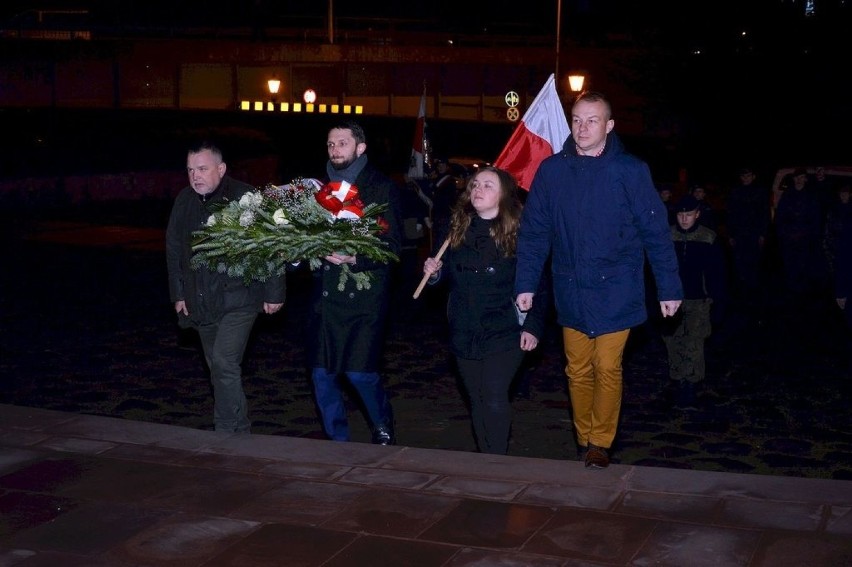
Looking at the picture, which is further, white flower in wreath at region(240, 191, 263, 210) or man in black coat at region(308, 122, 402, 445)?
man in black coat at region(308, 122, 402, 445)

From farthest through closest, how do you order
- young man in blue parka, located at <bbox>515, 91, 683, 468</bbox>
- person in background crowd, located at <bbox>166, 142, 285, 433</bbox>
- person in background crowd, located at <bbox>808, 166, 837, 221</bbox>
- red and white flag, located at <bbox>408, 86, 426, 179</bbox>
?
person in background crowd, located at <bbox>808, 166, 837, 221</bbox>
red and white flag, located at <bbox>408, 86, 426, 179</bbox>
person in background crowd, located at <bbox>166, 142, 285, 433</bbox>
young man in blue parka, located at <bbox>515, 91, 683, 468</bbox>

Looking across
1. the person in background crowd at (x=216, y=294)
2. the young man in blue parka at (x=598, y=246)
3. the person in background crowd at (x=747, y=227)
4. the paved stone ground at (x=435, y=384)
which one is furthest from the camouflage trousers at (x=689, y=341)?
the person in background crowd at (x=747, y=227)

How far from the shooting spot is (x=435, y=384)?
10.5 m

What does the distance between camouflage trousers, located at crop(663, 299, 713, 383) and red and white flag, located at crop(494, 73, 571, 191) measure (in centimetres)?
227

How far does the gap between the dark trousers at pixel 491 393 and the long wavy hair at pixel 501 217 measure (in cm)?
61

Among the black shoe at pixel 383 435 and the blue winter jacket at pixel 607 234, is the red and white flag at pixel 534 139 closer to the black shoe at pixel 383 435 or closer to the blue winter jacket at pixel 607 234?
the blue winter jacket at pixel 607 234

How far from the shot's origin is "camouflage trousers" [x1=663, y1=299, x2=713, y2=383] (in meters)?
9.63

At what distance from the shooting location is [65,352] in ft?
37.9

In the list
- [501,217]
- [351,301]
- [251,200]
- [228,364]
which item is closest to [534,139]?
[501,217]

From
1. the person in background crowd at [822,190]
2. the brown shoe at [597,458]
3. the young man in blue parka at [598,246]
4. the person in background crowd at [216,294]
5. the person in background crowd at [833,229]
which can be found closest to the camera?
the young man in blue parka at [598,246]

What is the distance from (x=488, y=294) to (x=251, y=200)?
4.72 ft

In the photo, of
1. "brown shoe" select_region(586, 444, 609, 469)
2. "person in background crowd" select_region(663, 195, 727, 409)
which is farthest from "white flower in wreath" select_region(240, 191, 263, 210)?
"person in background crowd" select_region(663, 195, 727, 409)

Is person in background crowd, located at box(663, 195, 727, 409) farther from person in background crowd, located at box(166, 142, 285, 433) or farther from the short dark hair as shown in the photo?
person in background crowd, located at box(166, 142, 285, 433)

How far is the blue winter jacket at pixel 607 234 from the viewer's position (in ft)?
20.7
